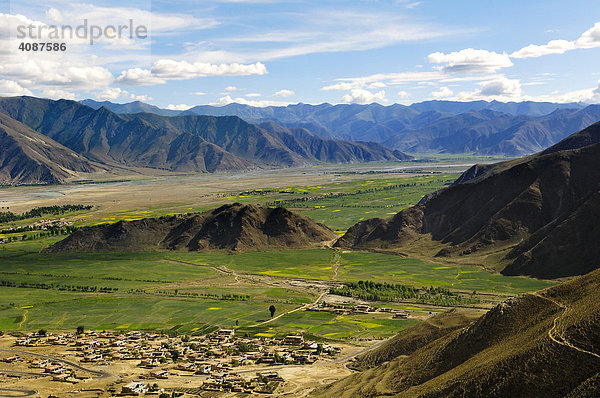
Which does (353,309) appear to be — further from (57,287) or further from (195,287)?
(57,287)

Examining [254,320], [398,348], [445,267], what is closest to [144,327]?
[254,320]

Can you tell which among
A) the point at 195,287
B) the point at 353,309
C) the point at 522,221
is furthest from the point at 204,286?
the point at 522,221

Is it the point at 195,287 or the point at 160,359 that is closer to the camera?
the point at 160,359

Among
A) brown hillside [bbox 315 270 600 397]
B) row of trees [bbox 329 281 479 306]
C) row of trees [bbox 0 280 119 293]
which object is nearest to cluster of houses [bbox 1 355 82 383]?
brown hillside [bbox 315 270 600 397]

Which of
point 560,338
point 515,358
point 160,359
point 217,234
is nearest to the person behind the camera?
point 560,338

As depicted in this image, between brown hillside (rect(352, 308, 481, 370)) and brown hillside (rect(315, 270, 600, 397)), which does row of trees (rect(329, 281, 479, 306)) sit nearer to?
brown hillside (rect(352, 308, 481, 370))

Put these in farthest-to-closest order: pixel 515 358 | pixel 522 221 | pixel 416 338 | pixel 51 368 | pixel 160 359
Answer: pixel 522 221 < pixel 160 359 < pixel 51 368 < pixel 416 338 < pixel 515 358
